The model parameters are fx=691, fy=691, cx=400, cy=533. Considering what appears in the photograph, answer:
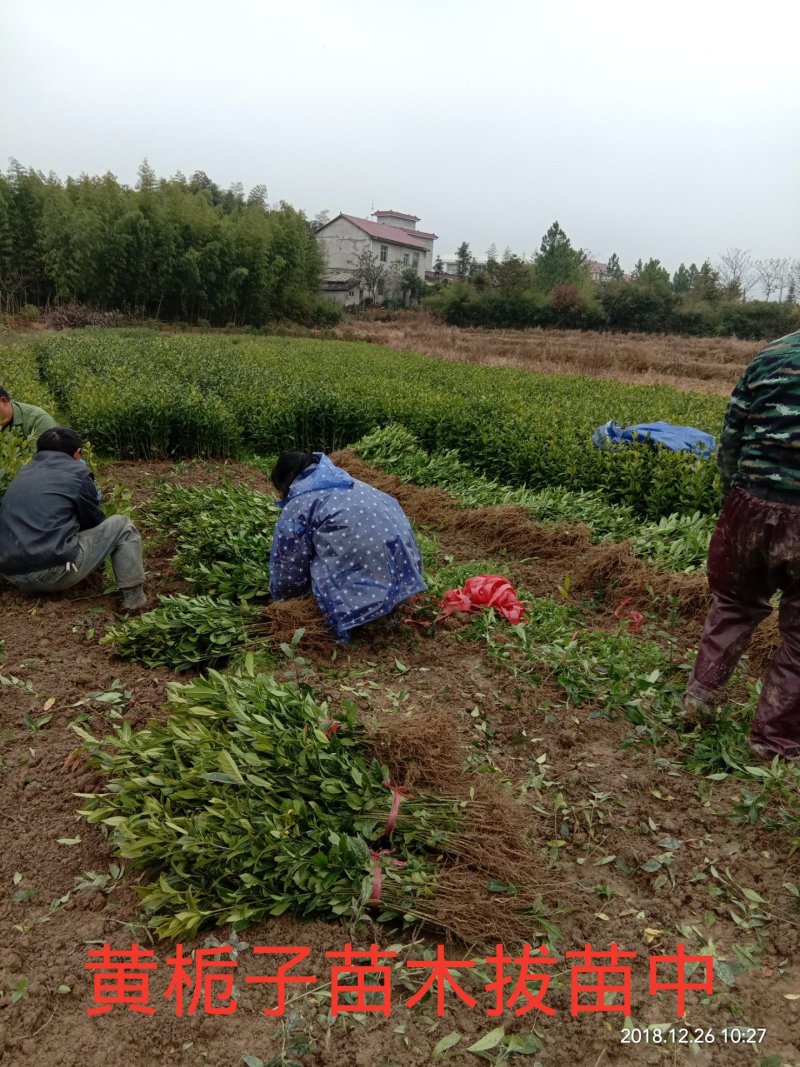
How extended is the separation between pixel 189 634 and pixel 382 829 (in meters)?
1.93

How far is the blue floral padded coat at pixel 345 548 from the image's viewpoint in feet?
12.7

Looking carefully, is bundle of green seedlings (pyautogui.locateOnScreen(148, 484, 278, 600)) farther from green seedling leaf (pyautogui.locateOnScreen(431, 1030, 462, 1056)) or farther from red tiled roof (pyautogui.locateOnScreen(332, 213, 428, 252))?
red tiled roof (pyautogui.locateOnScreen(332, 213, 428, 252))

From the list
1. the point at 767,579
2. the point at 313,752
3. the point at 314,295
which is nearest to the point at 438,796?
the point at 313,752

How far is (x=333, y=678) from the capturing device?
3695mm

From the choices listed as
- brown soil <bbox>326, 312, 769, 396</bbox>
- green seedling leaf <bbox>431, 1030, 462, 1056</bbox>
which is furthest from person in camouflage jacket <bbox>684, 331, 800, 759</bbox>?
brown soil <bbox>326, 312, 769, 396</bbox>

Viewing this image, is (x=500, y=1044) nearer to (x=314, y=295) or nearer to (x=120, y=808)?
(x=120, y=808)

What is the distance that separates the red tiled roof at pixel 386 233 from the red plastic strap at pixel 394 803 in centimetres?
5901

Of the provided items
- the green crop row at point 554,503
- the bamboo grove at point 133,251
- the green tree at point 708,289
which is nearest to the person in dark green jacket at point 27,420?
the green crop row at point 554,503

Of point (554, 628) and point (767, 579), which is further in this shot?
point (554, 628)

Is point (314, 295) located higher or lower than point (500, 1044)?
higher

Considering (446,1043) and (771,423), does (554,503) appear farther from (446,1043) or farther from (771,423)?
(446,1043)

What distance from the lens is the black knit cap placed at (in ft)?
13.7

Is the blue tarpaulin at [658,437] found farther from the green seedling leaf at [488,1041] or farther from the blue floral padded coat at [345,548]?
the green seedling leaf at [488,1041]

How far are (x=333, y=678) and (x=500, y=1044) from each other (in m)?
1.97
